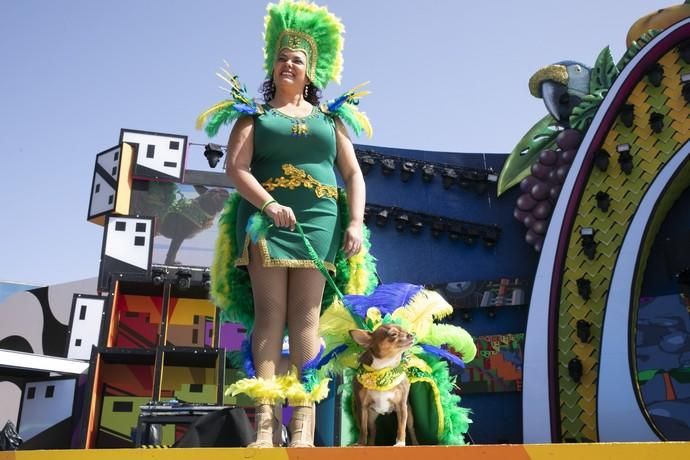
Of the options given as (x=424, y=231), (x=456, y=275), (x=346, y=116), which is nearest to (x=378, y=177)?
(x=424, y=231)

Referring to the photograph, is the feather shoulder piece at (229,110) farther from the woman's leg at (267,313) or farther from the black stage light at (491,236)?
the black stage light at (491,236)

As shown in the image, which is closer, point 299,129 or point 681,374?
point 299,129

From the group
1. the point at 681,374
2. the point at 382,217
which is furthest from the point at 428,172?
the point at 681,374

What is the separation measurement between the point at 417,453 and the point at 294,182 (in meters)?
1.28

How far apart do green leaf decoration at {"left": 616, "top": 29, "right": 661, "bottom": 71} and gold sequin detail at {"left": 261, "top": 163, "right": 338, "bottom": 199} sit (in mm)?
7306

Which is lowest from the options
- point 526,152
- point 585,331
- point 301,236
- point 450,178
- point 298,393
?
point 298,393

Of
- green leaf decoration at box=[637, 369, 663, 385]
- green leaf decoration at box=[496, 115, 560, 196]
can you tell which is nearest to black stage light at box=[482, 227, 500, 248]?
green leaf decoration at box=[496, 115, 560, 196]

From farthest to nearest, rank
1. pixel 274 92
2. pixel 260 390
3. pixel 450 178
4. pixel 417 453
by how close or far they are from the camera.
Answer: pixel 450 178, pixel 274 92, pixel 260 390, pixel 417 453

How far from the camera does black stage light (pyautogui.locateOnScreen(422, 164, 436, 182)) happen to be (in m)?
10.4

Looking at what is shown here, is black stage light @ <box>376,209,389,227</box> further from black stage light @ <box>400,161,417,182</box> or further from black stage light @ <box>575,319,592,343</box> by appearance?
black stage light @ <box>575,319,592,343</box>

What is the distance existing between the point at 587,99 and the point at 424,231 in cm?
287

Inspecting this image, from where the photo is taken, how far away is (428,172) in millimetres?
10352

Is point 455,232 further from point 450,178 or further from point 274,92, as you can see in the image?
point 274,92

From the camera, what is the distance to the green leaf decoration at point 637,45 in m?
8.55
